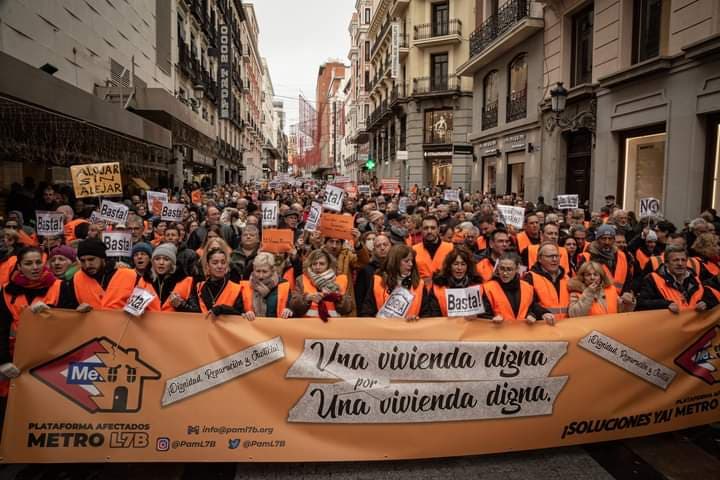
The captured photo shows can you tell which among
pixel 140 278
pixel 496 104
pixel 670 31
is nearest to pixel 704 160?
pixel 670 31

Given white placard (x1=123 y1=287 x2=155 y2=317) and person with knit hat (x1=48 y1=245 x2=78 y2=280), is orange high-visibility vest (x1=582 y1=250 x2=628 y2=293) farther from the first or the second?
person with knit hat (x1=48 y1=245 x2=78 y2=280)

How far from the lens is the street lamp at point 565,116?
45.0 feet

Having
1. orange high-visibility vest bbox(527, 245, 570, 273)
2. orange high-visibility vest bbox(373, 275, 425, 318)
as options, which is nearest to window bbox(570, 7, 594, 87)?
orange high-visibility vest bbox(527, 245, 570, 273)

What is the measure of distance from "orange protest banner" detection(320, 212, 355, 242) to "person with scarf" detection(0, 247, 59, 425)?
2.72 meters

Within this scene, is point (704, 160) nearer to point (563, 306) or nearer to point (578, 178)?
point (578, 178)

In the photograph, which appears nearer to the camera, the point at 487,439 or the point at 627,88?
the point at 487,439

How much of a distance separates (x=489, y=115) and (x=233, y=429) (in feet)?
73.2

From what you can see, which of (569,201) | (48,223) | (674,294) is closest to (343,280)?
(674,294)

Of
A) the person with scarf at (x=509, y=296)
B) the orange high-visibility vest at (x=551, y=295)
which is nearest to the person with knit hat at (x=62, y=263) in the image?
the person with scarf at (x=509, y=296)

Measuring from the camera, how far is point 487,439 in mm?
3881

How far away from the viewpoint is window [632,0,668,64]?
485 inches

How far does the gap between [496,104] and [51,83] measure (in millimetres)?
18295

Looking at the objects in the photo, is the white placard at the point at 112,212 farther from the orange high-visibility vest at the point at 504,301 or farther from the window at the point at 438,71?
the window at the point at 438,71

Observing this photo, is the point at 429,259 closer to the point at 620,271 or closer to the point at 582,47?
the point at 620,271
